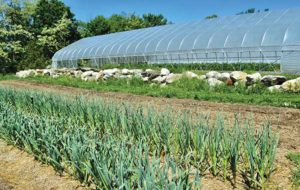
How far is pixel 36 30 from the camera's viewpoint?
4184cm

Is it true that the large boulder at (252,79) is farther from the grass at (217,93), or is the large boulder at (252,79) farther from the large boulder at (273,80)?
the grass at (217,93)

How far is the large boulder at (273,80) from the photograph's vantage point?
43.0 feet

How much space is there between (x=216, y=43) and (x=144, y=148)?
17038 mm

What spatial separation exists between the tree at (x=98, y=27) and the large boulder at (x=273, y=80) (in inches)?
1546

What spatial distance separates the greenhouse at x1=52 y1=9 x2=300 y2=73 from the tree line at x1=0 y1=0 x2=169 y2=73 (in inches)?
269

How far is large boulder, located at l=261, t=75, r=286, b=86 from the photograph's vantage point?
516 inches

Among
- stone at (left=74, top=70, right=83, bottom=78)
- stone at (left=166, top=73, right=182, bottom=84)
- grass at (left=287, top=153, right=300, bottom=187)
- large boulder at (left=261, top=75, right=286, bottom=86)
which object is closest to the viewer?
grass at (left=287, top=153, right=300, bottom=187)

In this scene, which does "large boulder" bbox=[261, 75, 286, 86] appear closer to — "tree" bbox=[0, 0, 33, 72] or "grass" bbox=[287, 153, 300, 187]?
"grass" bbox=[287, 153, 300, 187]

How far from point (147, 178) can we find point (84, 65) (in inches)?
1118

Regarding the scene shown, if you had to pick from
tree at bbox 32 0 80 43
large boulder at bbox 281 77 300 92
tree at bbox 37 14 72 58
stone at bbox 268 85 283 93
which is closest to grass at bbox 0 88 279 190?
stone at bbox 268 85 283 93

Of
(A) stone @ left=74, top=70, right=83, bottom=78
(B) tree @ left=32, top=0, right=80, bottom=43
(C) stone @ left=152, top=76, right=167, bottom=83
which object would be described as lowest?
(A) stone @ left=74, top=70, right=83, bottom=78

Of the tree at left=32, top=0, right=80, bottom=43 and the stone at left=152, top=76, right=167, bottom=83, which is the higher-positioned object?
the tree at left=32, top=0, right=80, bottom=43

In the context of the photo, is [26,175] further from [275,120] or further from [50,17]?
[50,17]

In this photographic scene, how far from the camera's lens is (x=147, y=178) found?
136 inches
